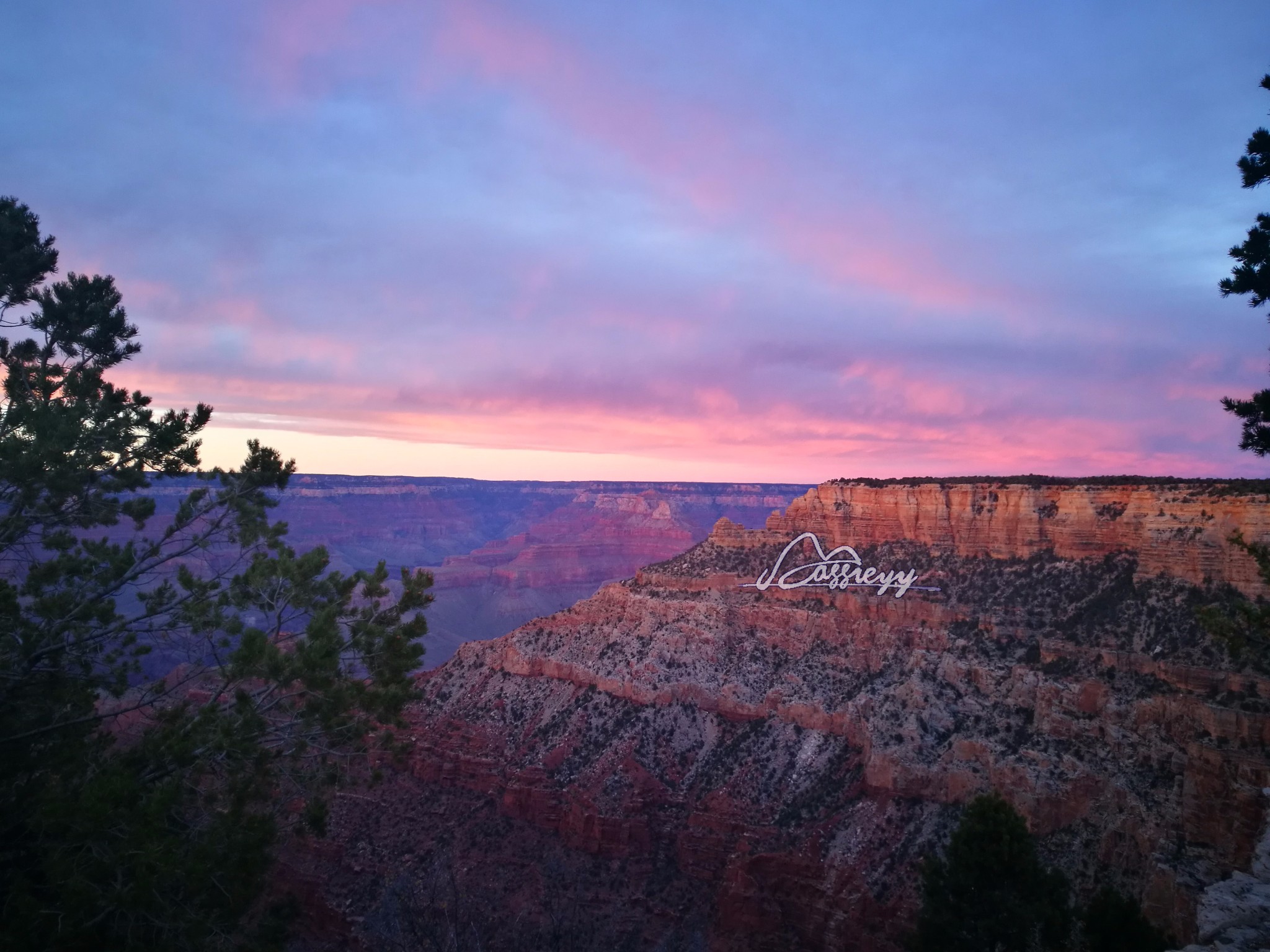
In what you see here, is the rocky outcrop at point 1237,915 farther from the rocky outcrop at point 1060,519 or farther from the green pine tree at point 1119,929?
the rocky outcrop at point 1060,519

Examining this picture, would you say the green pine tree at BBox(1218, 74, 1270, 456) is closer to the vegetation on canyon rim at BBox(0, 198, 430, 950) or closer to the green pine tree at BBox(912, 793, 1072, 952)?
the green pine tree at BBox(912, 793, 1072, 952)

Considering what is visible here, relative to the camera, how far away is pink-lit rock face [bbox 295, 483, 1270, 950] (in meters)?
26.3

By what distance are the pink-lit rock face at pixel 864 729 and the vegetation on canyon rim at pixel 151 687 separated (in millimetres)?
20065

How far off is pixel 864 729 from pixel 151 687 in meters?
28.3

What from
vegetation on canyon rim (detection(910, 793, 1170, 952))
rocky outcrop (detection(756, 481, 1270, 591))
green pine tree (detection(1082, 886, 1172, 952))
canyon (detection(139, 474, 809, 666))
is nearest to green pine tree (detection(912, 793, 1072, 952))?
vegetation on canyon rim (detection(910, 793, 1170, 952))

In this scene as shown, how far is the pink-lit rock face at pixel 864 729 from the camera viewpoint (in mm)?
26266

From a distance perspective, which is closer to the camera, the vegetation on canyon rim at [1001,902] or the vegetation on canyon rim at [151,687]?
the vegetation on canyon rim at [151,687]

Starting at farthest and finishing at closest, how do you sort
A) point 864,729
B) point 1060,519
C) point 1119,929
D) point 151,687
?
point 1060,519, point 864,729, point 1119,929, point 151,687

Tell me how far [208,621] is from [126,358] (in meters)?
9.78

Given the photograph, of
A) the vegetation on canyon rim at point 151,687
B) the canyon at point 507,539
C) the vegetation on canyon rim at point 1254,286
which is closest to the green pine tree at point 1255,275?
the vegetation on canyon rim at point 1254,286

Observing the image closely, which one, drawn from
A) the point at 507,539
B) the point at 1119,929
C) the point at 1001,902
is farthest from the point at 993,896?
the point at 507,539

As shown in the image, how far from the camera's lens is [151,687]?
17.1 metres

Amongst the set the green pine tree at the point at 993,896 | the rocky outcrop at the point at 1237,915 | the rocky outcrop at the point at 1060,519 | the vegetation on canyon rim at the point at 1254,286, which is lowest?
the green pine tree at the point at 993,896

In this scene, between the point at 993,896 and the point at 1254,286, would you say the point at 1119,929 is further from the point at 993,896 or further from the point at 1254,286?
the point at 1254,286
